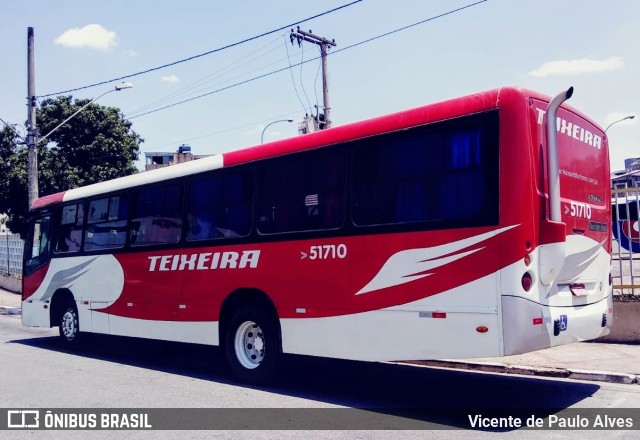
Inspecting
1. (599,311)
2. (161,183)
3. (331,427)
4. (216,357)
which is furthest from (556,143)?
(216,357)

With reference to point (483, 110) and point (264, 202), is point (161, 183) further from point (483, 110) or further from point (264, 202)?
point (483, 110)

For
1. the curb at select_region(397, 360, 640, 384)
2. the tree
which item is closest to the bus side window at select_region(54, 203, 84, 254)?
the curb at select_region(397, 360, 640, 384)

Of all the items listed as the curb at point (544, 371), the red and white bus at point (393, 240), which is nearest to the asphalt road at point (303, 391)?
the curb at point (544, 371)

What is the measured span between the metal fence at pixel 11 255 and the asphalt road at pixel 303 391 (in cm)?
1855

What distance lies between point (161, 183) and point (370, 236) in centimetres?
449

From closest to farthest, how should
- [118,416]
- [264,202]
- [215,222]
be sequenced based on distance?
[118,416] → [264,202] → [215,222]

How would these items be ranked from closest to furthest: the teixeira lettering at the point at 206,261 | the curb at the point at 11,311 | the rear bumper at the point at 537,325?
the rear bumper at the point at 537,325
the teixeira lettering at the point at 206,261
the curb at the point at 11,311

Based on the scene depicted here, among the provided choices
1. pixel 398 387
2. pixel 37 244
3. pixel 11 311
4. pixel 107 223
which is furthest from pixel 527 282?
pixel 11 311

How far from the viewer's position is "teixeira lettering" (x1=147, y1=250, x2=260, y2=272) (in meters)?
8.70

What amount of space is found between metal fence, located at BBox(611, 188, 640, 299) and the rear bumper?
14.1ft

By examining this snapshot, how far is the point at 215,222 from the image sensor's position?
9242 mm

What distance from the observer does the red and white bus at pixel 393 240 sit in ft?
20.5

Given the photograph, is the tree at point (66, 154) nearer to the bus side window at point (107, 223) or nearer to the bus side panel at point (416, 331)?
the bus side window at point (107, 223)

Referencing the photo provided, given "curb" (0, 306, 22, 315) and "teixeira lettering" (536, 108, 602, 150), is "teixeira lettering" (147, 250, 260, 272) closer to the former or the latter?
"teixeira lettering" (536, 108, 602, 150)
